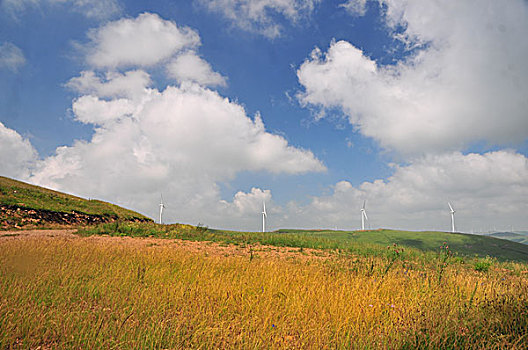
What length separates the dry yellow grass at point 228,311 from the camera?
490 cm

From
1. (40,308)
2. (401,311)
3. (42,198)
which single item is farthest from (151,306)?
(42,198)

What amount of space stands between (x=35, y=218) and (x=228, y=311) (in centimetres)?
3348

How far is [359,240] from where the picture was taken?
33.0 m

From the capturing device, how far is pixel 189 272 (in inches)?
355

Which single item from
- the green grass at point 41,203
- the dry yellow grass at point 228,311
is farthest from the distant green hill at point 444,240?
the green grass at point 41,203

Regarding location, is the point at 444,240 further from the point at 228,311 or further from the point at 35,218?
the point at 35,218

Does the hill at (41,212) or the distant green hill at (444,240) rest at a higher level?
the hill at (41,212)

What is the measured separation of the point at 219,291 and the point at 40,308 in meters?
3.45

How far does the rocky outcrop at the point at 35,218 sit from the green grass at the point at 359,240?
8.65 metres

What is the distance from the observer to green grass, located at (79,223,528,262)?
22844 millimetres

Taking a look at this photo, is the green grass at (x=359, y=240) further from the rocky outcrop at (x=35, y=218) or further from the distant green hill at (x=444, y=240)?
the rocky outcrop at (x=35, y=218)

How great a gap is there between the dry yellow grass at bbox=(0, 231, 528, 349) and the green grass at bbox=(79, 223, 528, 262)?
38.2 ft

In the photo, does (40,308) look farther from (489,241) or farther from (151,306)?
(489,241)

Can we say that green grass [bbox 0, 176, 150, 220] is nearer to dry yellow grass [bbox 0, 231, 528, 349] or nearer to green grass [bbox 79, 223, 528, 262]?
green grass [bbox 79, 223, 528, 262]
